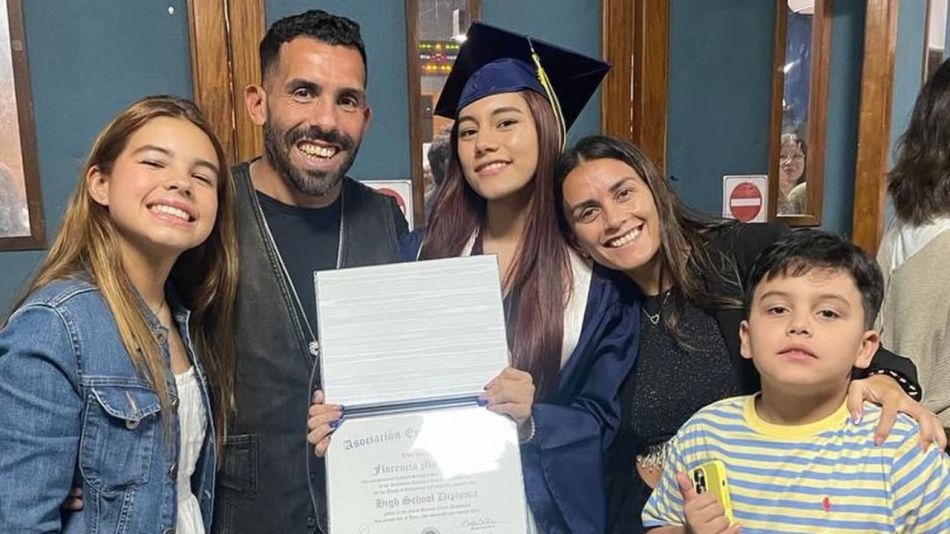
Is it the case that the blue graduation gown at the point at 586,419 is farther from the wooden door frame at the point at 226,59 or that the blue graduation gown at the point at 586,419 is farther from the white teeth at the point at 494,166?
the wooden door frame at the point at 226,59

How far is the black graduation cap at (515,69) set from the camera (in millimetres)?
1433

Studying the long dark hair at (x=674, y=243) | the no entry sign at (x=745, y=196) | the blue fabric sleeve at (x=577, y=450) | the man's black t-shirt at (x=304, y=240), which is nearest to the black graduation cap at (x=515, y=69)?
the long dark hair at (x=674, y=243)

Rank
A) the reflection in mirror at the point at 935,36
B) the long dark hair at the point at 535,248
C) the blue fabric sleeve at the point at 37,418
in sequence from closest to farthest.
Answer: the blue fabric sleeve at the point at 37,418, the long dark hair at the point at 535,248, the reflection in mirror at the point at 935,36

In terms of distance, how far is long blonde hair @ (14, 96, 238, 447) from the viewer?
1072 mm

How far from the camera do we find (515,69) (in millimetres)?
1440

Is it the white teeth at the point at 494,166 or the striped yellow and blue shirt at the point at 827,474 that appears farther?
the white teeth at the point at 494,166

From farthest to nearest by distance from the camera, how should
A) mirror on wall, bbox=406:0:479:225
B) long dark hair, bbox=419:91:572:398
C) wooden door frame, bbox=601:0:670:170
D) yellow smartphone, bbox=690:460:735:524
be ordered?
wooden door frame, bbox=601:0:670:170 → mirror on wall, bbox=406:0:479:225 → long dark hair, bbox=419:91:572:398 → yellow smartphone, bbox=690:460:735:524

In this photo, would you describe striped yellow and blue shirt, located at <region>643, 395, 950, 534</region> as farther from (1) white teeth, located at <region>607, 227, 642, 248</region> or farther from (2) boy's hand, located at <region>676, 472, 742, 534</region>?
(1) white teeth, located at <region>607, 227, 642, 248</region>

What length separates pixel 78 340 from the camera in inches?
39.2

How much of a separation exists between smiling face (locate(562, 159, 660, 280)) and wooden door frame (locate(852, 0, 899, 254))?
1336mm

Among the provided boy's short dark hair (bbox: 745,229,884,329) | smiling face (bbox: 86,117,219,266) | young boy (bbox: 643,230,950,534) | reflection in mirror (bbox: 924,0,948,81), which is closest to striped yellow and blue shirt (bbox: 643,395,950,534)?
young boy (bbox: 643,230,950,534)

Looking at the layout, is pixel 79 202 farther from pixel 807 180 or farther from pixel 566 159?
pixel 807 180

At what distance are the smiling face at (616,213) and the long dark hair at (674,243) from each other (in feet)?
0.06
